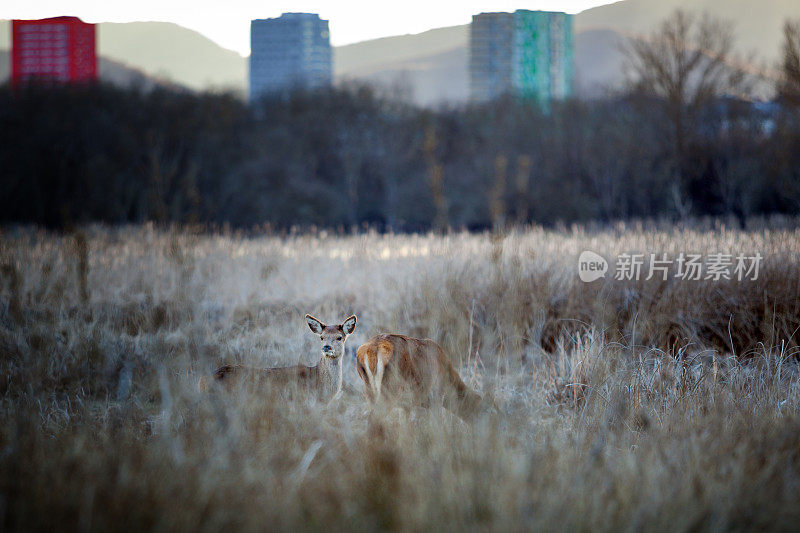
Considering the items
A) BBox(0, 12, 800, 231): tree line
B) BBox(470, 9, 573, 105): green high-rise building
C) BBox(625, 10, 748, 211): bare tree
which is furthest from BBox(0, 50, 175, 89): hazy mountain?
BBox(470, 9, 573, 105): green high-rise building

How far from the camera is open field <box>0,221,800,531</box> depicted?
97.0 inches

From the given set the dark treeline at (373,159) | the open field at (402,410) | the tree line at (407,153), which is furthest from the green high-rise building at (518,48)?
the open field at (402,410)

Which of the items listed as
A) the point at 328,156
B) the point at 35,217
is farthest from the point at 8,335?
the point at 328,156

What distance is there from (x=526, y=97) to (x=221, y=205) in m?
14.0

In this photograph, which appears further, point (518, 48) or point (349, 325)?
point (518, 48)

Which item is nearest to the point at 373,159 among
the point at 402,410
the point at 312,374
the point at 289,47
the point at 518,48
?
the point at 312,374

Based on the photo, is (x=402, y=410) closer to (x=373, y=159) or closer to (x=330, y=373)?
(x=330, y=373)

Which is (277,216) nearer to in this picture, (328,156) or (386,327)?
(328,156)

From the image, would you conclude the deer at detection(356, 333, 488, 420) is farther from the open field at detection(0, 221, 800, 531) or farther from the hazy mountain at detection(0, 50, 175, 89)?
the hazy mountain at detection(0, 50, 175, 89)

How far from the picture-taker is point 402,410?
3316 mm

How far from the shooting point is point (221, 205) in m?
22.1

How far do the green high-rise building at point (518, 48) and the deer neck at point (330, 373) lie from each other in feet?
198

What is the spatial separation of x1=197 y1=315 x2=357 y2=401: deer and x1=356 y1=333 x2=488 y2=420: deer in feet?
1.23

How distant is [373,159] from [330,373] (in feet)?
74.8
